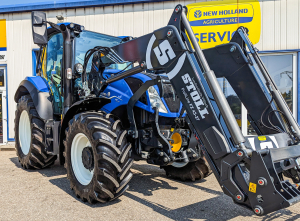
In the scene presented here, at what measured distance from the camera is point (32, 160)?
5414 mm

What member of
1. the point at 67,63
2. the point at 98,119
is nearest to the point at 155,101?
the point at 98,119

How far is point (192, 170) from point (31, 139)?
2981 mm

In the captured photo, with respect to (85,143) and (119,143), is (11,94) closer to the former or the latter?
(85,143)

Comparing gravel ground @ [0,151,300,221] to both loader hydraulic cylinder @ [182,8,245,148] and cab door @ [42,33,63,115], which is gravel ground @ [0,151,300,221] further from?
cab door @ [42,33,63,115]

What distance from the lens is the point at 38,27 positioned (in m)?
4.32

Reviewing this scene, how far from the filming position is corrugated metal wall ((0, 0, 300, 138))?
316 inches

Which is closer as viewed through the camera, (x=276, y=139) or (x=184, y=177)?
(x=276, y=139)

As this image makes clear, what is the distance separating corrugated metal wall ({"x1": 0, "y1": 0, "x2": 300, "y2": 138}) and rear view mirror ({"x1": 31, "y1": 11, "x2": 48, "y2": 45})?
4.82 meters

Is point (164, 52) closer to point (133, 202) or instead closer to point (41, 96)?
point (133, 202)

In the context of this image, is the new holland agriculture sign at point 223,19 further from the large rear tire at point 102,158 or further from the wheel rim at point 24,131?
the large rear tire at point 102,158

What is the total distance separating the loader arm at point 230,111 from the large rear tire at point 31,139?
2.07m

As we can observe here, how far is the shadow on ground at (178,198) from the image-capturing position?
3.31 metres

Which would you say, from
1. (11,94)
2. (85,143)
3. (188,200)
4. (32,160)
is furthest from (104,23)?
(188,200)

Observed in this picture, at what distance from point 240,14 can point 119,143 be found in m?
6.42
